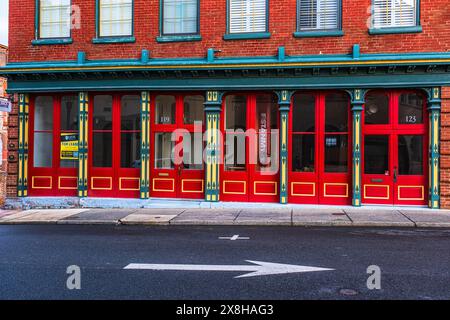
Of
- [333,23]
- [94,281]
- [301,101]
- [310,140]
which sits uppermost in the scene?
[333,23]

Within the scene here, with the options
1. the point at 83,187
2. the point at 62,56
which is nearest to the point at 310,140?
the point at 83,187

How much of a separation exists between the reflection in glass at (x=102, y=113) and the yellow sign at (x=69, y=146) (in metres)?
0.80

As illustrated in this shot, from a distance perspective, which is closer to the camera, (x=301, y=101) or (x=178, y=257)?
(x=178, y=257)

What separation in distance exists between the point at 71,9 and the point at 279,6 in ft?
22.1

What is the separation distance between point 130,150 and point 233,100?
3669 mm

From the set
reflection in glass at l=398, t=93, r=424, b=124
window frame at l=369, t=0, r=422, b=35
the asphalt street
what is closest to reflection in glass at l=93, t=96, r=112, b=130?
the asphalt street

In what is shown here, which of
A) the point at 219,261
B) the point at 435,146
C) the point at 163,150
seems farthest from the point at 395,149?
the point at 219,261

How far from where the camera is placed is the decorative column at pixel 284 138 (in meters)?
13.4

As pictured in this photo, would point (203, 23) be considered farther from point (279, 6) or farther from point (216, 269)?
point (216, 269)

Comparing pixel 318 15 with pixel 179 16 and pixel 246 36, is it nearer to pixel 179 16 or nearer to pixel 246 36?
pixel 246 36

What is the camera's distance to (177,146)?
14.2m

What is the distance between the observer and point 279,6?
44.5 ft

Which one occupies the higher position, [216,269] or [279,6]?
[279,6]
